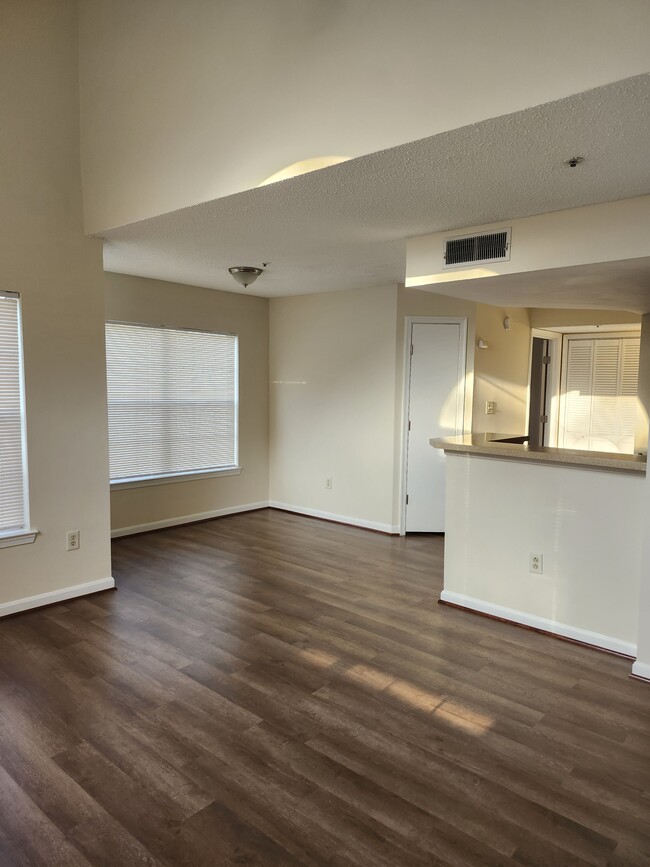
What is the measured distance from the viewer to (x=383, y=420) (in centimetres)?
546

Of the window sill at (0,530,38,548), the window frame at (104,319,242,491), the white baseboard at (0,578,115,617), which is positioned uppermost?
the window frame at (104,319,242,491)

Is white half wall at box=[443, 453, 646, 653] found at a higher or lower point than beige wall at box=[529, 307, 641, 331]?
lower

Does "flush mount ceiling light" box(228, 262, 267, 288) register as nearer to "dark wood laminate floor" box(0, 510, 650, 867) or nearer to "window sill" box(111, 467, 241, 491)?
"window sill" box(111, 467, 241, 491)

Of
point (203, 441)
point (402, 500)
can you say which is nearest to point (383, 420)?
point (402, 500)

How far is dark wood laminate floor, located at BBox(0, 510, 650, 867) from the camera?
1819 mm

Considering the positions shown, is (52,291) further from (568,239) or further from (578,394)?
(578,394)

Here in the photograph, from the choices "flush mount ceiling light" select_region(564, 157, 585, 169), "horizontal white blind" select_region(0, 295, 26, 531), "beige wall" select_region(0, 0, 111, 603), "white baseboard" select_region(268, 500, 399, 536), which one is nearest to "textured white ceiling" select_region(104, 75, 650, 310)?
"flush mount ceiling light" select_region(564, 157, 585, 169)

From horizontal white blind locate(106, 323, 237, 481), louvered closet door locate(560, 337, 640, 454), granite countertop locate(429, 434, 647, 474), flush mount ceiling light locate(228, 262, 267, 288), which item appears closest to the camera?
granite countertop locate(429, 434, 647, 474)

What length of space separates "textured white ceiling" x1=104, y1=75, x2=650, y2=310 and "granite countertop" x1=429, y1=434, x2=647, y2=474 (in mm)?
976

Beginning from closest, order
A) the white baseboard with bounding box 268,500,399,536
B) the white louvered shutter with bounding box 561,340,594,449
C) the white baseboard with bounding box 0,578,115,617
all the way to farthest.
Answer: the white baseboard with bounding box 0,578,115,617, the white baseboard with bounding box 268,500,399,536, the white louvered shutter with bounding box 561,340,594,449

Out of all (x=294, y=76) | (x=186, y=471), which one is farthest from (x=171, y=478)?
(x=294, y=76)

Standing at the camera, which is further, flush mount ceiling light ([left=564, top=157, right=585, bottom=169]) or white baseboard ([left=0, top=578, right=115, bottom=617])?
white baseboard ([left=0, top=578, right=115, bottom=617])

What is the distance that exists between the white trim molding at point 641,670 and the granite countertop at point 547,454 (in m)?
0.96

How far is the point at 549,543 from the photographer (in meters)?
3.35
